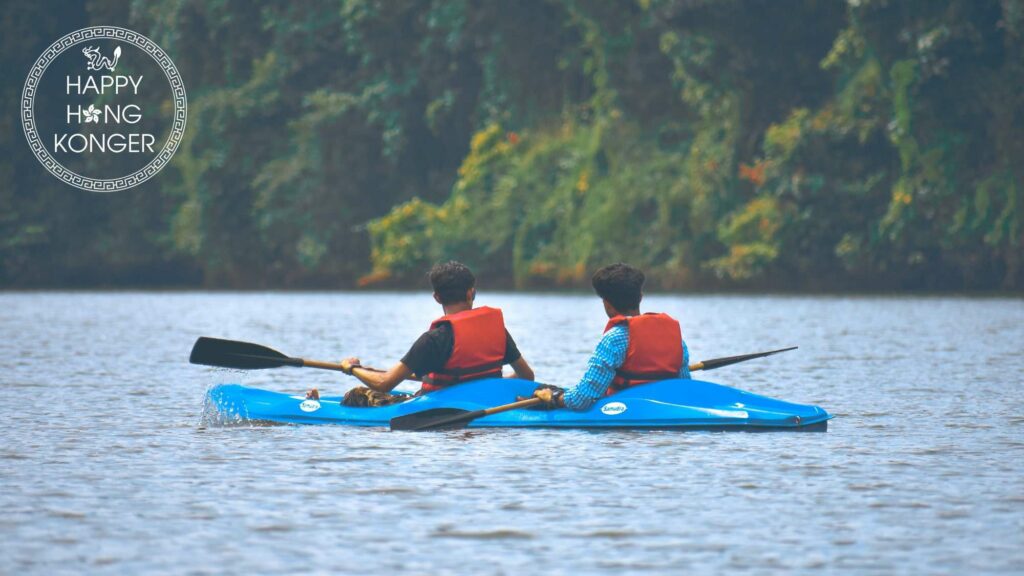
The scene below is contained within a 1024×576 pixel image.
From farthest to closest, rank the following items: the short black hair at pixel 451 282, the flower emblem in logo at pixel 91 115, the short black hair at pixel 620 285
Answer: the flower emblem in logo at pixel 91 115
the short black hair at pixel 451 282
the short black hair at pixel 620 285

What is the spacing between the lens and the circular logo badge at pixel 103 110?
6025cm

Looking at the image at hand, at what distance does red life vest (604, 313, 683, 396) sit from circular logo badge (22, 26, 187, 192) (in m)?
48.7

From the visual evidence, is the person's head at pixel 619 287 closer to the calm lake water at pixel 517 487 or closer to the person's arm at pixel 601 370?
the person's arm at pixel 601 370

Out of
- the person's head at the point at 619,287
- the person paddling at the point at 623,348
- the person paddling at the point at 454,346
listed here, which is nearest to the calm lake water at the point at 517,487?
the person paddling at the point at 623,348

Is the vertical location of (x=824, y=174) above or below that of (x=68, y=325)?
above

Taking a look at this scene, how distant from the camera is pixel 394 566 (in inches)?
269

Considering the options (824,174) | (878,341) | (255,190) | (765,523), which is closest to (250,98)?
(255,190)

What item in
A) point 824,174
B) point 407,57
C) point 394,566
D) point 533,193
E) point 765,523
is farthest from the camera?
point 407,57

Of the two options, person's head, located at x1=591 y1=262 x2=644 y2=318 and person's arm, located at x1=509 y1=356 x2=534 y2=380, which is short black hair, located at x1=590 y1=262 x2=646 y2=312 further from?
person's arm, located at x1=509 y1=356 x2=534 y2=380

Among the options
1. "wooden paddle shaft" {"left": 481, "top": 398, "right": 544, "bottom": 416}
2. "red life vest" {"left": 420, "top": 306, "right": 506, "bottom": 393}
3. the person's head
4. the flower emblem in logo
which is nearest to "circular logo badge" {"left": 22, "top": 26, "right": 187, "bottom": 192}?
the flower emblem in logo

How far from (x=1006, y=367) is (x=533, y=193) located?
32.4 meters

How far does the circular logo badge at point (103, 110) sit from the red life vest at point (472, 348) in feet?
158

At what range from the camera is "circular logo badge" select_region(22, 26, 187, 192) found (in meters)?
60.2

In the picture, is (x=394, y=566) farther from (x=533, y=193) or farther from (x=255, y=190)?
(x=255, y=190)
